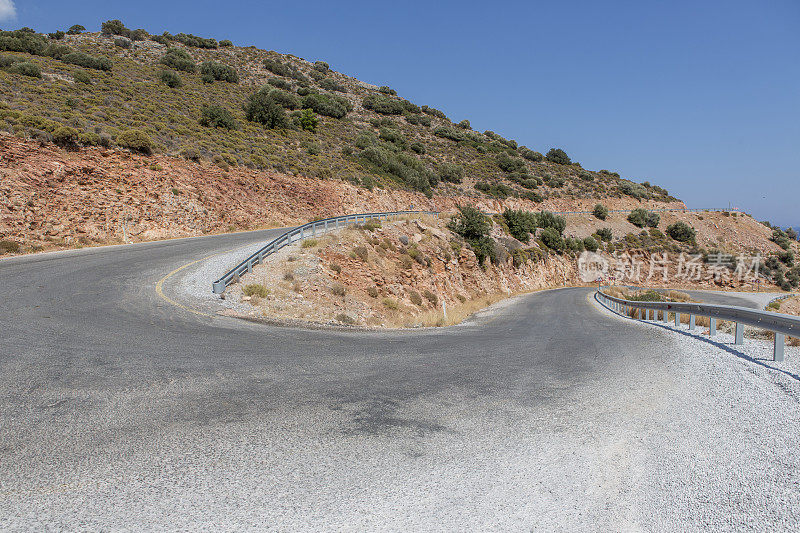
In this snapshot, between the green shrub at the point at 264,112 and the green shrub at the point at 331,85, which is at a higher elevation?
the green shrub at the point at 331,85

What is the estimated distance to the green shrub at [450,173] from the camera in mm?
61219

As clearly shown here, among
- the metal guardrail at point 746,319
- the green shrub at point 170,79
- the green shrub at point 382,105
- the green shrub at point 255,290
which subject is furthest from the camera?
the green shrub at point 382,105

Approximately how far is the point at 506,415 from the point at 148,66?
65.9 m

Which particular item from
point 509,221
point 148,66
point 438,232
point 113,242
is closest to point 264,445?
point 113,242

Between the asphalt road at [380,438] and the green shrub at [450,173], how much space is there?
53.9m

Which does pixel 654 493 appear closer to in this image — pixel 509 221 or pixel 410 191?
pixel 509 221

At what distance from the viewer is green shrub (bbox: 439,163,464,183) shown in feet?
201

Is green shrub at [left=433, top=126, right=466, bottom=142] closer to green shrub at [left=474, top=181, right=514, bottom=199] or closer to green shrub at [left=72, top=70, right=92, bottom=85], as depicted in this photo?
green shrub at [left=474, top=181, right=514, bottom=199]

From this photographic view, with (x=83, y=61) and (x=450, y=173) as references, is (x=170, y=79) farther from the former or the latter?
(x=450, y=173)

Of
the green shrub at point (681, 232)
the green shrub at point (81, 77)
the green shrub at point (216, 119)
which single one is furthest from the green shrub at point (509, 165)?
the green shrub at point (81, 77)

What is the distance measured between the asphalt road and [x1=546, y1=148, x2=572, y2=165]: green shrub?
3395 inches

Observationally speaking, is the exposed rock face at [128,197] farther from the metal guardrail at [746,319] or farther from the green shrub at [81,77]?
the metal guardrail at [746,319]

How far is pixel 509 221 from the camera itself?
1838 inches

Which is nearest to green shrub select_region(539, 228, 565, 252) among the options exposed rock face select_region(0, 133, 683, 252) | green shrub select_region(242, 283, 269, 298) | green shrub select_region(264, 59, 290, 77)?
exposed rock face select_region(0, 133, 683, 252)
